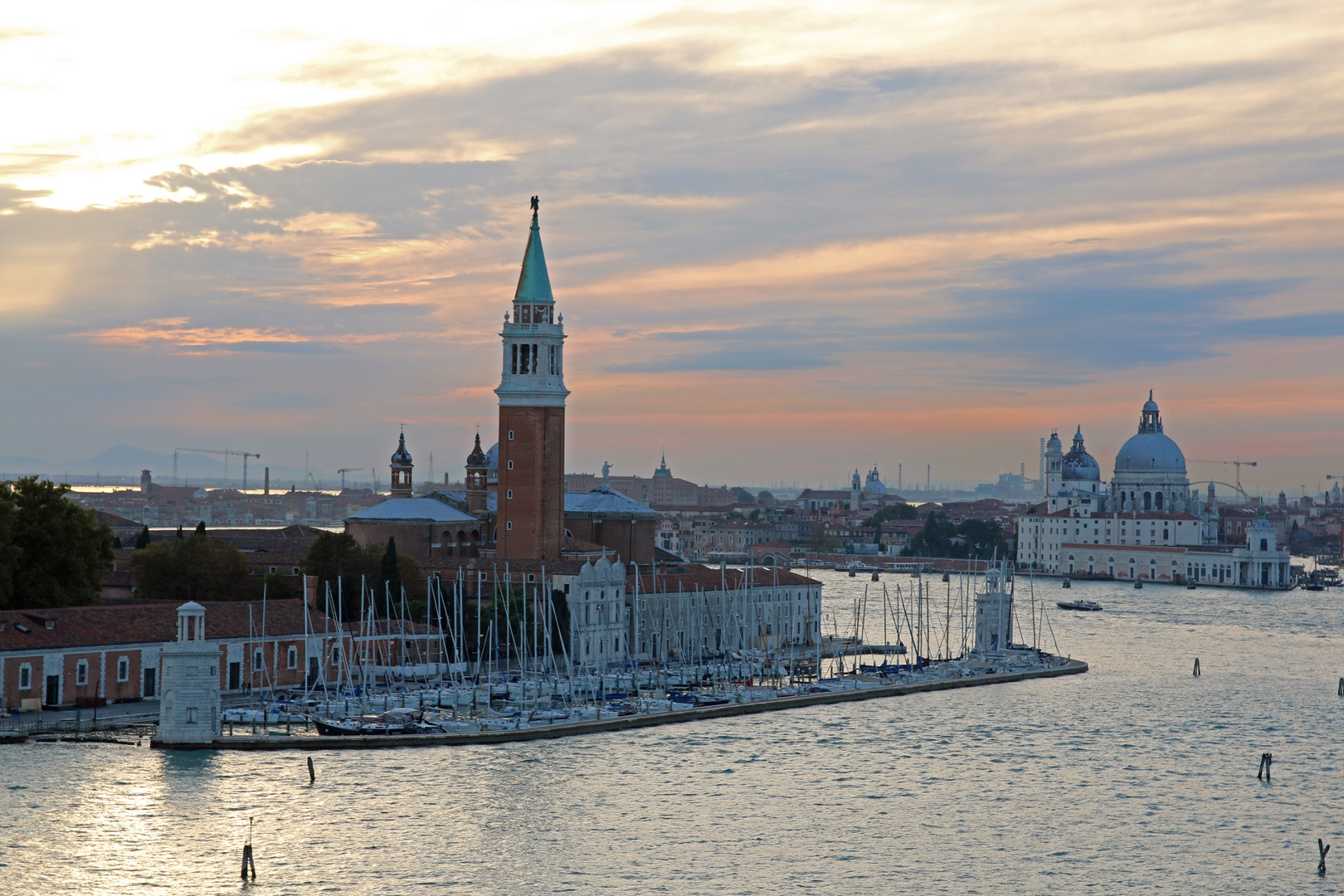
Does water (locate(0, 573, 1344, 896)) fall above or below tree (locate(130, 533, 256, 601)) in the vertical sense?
below

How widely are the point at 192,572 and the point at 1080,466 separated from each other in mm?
94864

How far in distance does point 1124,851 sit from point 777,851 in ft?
15.8

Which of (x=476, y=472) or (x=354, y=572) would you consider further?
(x=476, y=472)

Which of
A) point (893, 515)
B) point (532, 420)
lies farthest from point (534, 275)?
point (893, 515)

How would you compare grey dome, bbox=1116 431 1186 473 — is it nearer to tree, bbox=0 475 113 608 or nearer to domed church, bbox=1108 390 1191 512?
domed church, bbox=1108 390 1191 512

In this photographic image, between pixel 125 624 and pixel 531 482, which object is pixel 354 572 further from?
pixel 125 624

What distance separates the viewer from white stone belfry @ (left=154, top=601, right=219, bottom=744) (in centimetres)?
2736

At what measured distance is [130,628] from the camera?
32.0 m

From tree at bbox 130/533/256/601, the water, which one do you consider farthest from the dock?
tree at bbox 130/533/256/601

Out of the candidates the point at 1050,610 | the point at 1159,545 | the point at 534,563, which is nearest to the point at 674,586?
the point at 534,563

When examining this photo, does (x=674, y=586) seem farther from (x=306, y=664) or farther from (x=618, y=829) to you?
(x=618, y=829)

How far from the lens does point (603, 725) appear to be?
32938mm

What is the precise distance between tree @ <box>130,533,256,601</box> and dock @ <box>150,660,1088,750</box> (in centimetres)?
1219

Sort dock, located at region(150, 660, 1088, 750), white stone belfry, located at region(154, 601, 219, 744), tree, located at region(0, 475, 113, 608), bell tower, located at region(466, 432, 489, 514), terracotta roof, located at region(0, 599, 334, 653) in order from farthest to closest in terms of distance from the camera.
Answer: bell tower, located at region(466, 432, 489, 514), tree, located at region(0, 475, 113, 608), terracotta roof, located at region(0, 599, 334, 653), dock, located at region(150, 660, 1088, 750), white stone belfry, located at region(154, 601, 219, 744)
